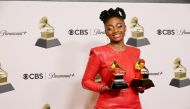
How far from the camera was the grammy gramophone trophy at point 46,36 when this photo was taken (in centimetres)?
209

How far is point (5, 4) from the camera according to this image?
6.73 feet

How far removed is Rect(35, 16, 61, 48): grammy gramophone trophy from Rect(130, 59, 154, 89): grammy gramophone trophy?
0.78 meters

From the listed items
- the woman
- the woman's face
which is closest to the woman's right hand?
the woman

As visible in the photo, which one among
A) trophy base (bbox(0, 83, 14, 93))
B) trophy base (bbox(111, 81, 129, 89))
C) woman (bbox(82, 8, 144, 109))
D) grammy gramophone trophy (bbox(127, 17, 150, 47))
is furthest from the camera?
grammy gramophone trophy (bbox(127, 17, 150, 47))

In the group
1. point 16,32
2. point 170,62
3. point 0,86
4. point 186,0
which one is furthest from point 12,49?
point 186,0

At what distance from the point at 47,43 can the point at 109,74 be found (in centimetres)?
73

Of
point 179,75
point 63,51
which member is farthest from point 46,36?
point 179,75

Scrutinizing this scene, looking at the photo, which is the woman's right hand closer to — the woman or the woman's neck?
the woman

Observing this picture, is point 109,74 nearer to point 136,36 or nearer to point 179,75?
point 136,36

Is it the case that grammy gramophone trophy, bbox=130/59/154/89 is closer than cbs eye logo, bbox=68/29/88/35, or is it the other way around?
grammy gramophone trophy, bbox=130/59/154/89

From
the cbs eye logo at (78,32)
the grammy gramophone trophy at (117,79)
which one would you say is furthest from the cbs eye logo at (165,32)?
the grammy gramophone trophy at (117,79)

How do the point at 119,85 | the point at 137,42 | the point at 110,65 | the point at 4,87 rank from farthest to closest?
the point at 137,42 → the point at 4,87 → the point at 110,65 → the point at 119,85

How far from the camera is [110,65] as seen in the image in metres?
1.49

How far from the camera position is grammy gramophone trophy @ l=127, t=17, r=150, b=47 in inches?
87.0
